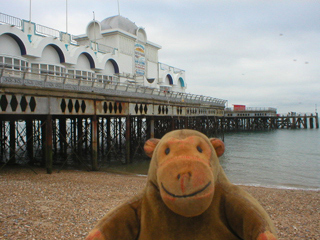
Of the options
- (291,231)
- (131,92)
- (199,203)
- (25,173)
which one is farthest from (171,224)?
(131,92)

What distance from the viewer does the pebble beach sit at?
209 inches

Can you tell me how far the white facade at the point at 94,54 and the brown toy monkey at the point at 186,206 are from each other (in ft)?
33.0

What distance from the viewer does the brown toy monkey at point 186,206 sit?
229cm

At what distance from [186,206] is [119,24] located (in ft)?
93.1

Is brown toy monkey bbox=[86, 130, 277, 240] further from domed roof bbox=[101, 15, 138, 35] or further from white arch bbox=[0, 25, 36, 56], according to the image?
domed roof bbox=[101, 15, 138, 35]

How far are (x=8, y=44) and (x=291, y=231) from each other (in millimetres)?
15947

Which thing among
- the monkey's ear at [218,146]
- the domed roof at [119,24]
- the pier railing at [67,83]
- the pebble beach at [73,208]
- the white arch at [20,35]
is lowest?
the pebble beach at [73,208]

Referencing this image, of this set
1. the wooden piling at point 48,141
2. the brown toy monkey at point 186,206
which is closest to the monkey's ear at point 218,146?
the brown toy monkey at point 186,206

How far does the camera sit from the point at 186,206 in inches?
89.0

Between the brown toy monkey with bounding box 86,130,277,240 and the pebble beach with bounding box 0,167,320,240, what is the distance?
284 centimetres

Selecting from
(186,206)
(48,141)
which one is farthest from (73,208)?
(48,141)

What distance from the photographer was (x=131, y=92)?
17531mm

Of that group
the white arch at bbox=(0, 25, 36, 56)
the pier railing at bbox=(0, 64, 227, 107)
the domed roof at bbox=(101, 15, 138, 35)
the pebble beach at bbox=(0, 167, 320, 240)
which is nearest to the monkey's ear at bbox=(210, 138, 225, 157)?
the pebble beach at bbox=(0, 167, 320, 240)

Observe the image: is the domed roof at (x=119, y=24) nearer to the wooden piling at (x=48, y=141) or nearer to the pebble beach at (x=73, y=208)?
the wooden piling at (x=48, y=141)
